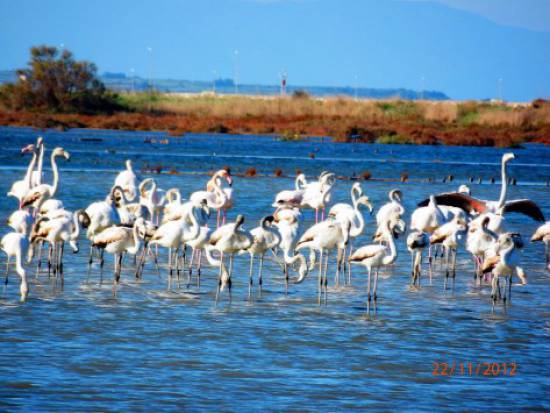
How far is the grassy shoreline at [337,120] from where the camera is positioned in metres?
58.5

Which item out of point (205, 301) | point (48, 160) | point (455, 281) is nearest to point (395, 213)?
point (455, 281)

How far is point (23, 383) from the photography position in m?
8.48

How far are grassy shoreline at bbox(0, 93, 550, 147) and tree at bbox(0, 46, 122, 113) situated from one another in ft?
5.48

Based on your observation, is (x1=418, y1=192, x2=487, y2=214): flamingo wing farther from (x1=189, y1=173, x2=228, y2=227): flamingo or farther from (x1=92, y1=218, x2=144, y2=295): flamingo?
(x1=92, y1=218, x2=144, y2=295): flamingo

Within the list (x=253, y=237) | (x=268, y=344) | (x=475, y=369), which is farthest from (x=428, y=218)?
(x=475, y=369)

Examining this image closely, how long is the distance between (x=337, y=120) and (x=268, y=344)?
58162 millimetres

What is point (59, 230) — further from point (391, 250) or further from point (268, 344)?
point (391, 250)

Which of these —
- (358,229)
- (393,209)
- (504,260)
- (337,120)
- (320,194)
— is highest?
(337,120)

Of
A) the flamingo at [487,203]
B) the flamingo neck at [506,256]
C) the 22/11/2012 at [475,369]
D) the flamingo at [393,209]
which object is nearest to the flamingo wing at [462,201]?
the flamingo at [487,203]

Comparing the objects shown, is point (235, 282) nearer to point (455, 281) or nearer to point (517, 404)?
point (455, 281)

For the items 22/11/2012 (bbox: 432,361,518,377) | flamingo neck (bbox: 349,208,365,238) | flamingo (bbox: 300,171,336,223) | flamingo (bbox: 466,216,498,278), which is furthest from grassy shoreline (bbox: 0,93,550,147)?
22/11/2012 (bbox: 432,361,518,377)

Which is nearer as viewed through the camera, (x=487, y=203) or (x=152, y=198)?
(x=152, y=198)

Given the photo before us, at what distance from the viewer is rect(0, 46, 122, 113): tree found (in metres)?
71.2

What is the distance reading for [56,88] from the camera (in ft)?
237
